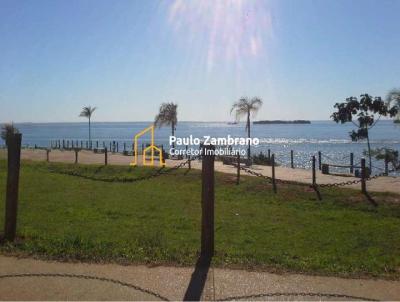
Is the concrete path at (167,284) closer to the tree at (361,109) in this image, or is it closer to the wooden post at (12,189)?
the wooden post at (12,189)

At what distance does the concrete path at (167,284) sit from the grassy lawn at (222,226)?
0.37 meters

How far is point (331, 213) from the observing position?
10.6 m

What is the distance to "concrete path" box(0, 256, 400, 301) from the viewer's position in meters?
4.64

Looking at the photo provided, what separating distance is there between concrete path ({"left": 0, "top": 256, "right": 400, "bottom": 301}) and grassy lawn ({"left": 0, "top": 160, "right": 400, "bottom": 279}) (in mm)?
375

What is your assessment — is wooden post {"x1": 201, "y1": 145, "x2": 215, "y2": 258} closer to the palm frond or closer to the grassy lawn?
the grassy lawn

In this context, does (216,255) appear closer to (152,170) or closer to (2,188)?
(2,188)

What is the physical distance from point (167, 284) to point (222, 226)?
13.2ft

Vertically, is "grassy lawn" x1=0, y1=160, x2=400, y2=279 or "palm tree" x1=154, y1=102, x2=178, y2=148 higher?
"palm tree" x1=154, y1=102, x2=178, y2=148

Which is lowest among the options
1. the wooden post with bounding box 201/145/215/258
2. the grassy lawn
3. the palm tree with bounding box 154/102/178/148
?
the grassy lawn

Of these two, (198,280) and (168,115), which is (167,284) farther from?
(168,115)

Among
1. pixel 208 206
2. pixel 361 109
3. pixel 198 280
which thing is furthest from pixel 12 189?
pixel 361 109

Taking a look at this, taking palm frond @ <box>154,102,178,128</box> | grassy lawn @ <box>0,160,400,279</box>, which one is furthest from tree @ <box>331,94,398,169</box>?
palm frond @ <box>154,102,178,128</box>

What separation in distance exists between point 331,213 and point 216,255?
5.13 metres

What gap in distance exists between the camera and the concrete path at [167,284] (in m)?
4.64
